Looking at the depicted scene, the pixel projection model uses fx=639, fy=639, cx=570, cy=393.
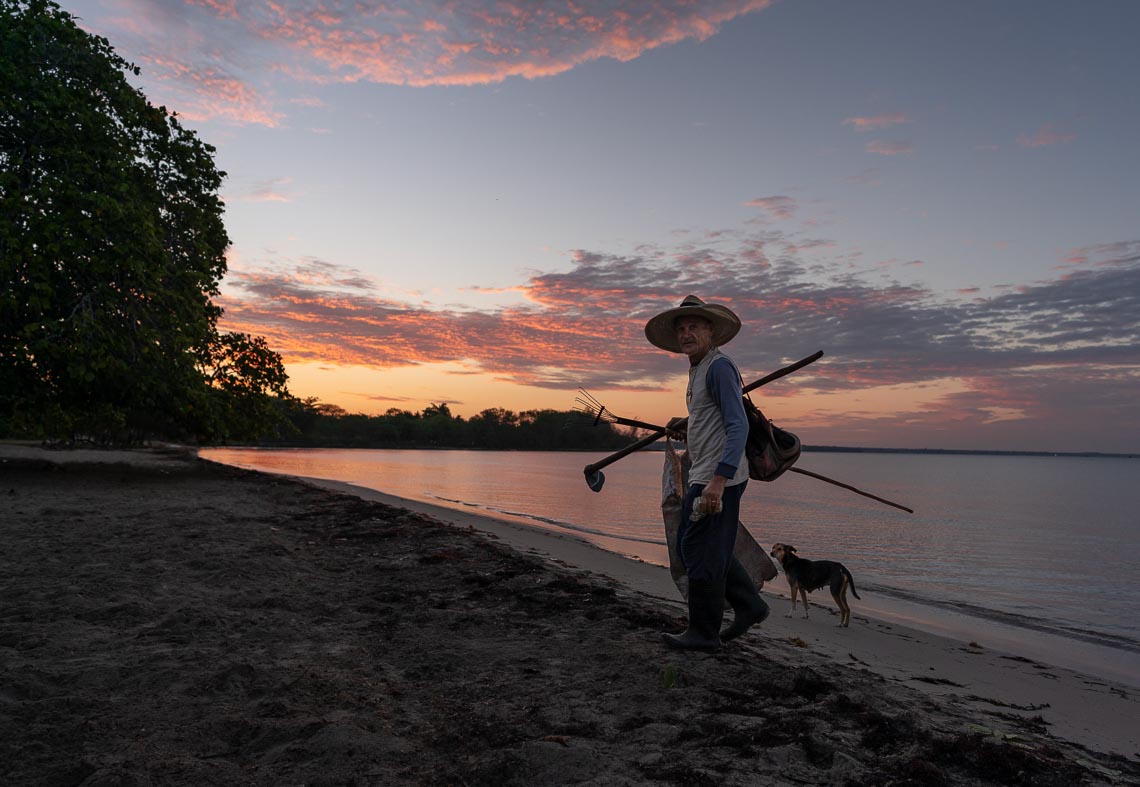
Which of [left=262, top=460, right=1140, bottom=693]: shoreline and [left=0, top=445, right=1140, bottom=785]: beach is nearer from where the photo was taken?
[left=0, top=445, right=1140, bottom=785]: beach

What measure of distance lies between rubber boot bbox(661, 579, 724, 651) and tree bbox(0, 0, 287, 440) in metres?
15.6

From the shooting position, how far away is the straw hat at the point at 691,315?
450 cm

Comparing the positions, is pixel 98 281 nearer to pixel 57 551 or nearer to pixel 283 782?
pixel 57 551

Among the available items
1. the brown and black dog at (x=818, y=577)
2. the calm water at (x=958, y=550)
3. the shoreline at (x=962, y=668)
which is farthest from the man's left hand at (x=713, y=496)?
the calm water at (x=958, y=550)

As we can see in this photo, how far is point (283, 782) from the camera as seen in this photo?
110 inches

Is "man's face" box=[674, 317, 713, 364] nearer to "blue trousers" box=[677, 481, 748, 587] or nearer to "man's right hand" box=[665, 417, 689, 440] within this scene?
"man's right hand" box=[665, 417, 689, 440]

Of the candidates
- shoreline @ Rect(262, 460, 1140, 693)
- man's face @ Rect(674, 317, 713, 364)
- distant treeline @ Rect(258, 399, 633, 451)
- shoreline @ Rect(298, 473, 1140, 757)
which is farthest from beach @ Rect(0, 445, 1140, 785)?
distant treeline @ Rect(258, 399, 633, 451)

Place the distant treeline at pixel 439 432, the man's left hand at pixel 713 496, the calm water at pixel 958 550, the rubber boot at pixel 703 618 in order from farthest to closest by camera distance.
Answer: the distant treeline at pixel 439 432
the calm water at pixel 958 550
the rubber boot at pixel 703 618
the man's left hand at pixel 713 496

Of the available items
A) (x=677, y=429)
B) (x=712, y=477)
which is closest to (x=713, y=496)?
(x=712, y=477)

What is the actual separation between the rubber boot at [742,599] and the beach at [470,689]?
0.26 m

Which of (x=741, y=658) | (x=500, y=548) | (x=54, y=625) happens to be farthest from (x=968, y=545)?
(x=54, y=625)

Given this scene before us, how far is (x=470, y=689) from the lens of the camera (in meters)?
4.04

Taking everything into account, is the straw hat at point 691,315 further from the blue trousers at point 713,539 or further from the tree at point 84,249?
the tree at point 84,249

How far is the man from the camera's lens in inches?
165
